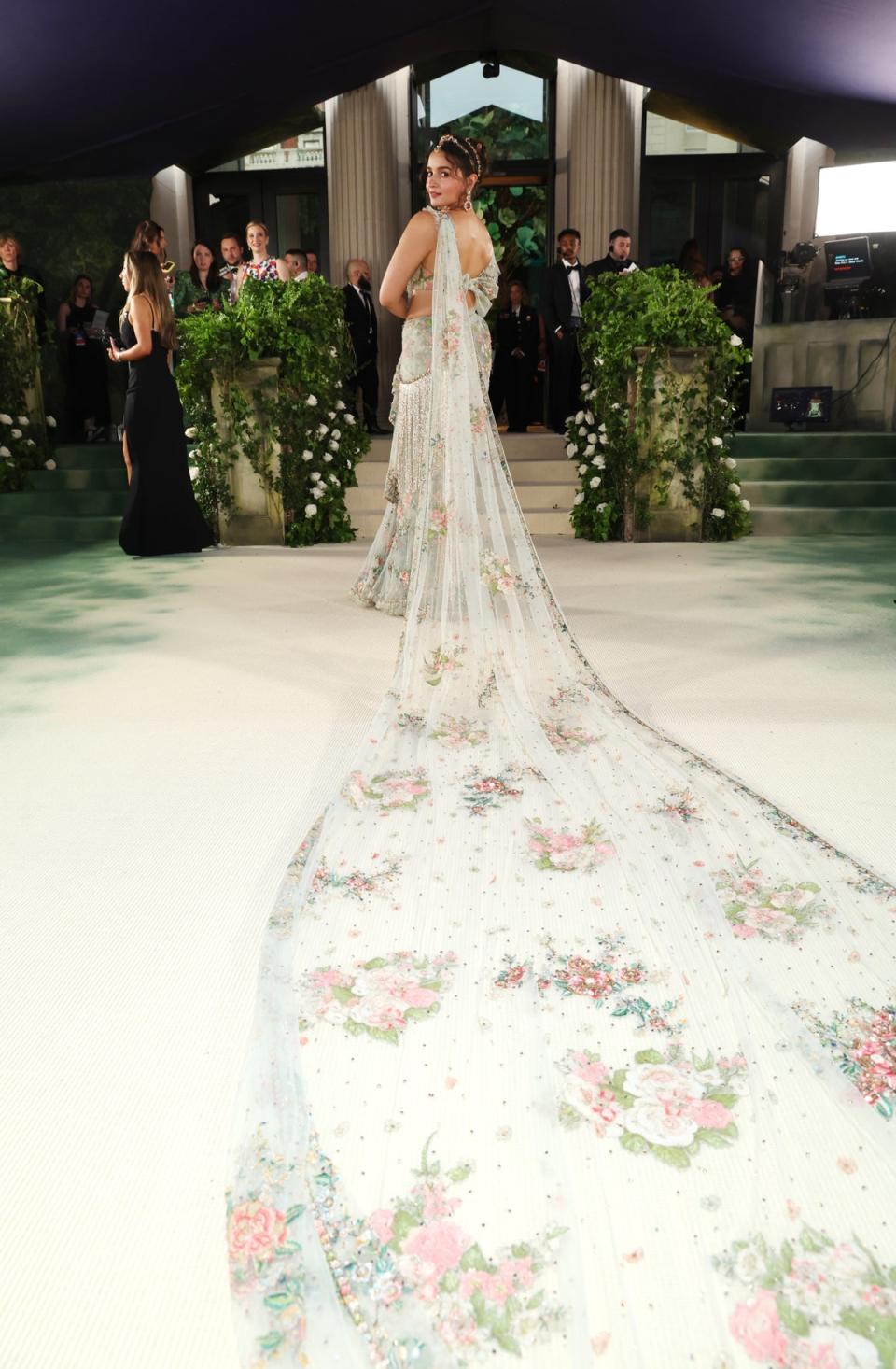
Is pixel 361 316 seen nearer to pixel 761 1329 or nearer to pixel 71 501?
pixel 71 501

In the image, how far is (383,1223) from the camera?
1.19 m

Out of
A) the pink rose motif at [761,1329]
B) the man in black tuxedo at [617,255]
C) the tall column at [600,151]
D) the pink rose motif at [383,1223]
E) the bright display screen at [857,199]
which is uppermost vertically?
the tall column at [600,151]

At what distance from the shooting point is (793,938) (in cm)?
178

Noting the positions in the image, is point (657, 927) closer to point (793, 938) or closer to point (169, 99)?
point (793, 938)

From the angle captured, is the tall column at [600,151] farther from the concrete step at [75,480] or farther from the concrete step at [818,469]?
the concrete step at [75,480]

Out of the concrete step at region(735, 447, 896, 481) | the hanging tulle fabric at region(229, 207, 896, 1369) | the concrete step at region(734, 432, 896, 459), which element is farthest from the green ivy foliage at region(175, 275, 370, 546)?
the hanging tulle fabric at region(229, 207, 896, 1369)

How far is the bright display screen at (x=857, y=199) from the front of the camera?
9.47m

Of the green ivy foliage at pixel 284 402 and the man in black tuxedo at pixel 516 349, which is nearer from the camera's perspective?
the green ivy foliage at pixel 284 402

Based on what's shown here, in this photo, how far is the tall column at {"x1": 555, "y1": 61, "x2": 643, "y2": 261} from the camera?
10.5 metres

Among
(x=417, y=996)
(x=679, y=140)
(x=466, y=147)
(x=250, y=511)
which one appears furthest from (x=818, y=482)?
(x=417, y=996)

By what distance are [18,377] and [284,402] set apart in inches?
98.8

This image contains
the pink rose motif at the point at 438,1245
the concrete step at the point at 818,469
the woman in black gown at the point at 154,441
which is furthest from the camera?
the concrete step at the point at 818,469

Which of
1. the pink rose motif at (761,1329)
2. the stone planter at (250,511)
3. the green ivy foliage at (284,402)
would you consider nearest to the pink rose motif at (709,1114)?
the pink rose motif at (761,1329)

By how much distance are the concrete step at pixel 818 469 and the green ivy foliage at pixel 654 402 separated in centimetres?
116
